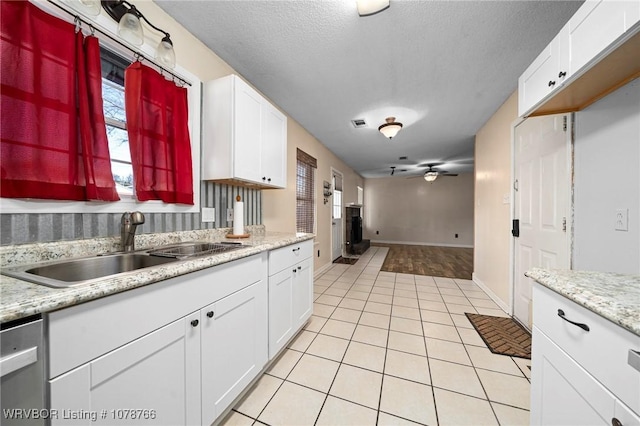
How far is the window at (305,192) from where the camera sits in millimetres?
3607

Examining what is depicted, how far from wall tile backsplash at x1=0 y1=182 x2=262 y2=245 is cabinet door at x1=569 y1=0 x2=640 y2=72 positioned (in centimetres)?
236

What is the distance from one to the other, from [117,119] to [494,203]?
3946mm

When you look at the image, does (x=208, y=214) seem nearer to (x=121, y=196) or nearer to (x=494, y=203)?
(x=121, y=196)

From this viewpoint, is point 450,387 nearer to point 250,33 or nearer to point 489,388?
point 489,388

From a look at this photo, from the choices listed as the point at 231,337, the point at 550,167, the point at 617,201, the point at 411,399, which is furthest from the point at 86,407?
the point at 550,167

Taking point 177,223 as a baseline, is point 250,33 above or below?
above

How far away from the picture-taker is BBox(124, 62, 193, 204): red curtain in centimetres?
135

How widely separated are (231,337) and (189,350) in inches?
10.4

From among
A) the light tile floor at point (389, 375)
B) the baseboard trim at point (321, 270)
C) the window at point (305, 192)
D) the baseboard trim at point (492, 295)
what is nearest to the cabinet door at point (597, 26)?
the light tile floor at point (389, 375)

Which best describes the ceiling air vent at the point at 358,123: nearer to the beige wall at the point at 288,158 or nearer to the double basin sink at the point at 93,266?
the beige wall at the point at 288,158

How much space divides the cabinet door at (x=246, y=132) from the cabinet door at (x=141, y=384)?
3.82ft

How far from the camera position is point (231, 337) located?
121 centimetres

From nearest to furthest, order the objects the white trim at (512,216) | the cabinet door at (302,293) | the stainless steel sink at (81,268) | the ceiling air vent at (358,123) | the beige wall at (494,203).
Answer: the stainless steel sink at (81,268) < the cabinet door at (302,293) < the white trim at (512,216) < the beige wall at (494,203) < the ceiling air vent at (358,123)

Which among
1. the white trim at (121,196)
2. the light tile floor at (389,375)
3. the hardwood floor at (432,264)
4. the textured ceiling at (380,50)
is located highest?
the textured ceiling at (380,50)
